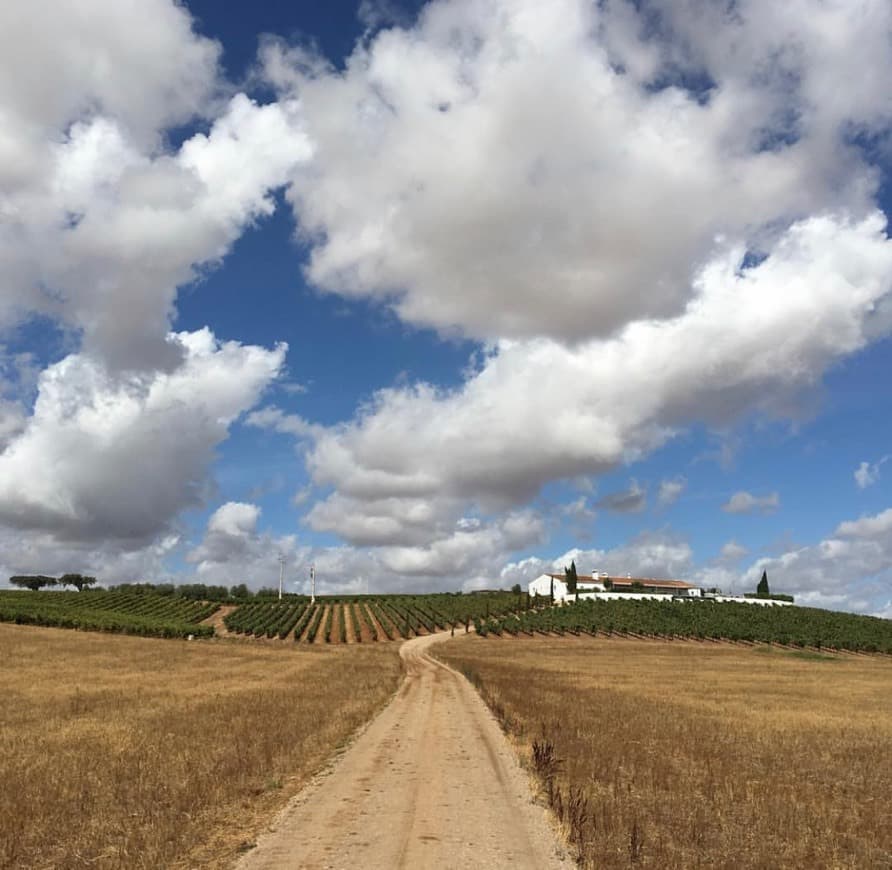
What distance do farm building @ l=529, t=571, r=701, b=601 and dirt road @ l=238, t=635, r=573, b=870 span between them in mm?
132930

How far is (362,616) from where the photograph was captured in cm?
13950

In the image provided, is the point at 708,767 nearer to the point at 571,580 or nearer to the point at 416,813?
the point at 416,813

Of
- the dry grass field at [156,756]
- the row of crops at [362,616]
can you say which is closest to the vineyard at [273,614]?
the row of crops at [362,616]

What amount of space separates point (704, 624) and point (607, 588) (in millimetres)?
53445

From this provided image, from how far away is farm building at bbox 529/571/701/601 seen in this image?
153875 millimetres

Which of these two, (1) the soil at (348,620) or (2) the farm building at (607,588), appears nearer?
(1) the soil at (348,620)

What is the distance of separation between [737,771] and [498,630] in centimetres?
9180

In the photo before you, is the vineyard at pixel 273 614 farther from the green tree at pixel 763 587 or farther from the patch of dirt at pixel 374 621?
the green tree at pixel 763 587

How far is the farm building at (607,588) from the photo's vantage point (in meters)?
154

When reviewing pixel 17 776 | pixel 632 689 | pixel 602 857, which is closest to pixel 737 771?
pixel 602 857

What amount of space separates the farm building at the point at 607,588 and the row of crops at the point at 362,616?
11.9m

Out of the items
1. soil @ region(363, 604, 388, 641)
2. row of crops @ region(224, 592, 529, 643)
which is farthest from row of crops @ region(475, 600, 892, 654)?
soil @ region(363, 604, 388, 641)

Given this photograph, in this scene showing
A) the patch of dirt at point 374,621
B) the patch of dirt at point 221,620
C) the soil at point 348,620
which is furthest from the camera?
the patch of dirt at point 221,620

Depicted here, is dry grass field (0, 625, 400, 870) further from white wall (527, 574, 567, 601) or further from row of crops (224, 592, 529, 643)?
white wall (527, 574, 567, 601)
